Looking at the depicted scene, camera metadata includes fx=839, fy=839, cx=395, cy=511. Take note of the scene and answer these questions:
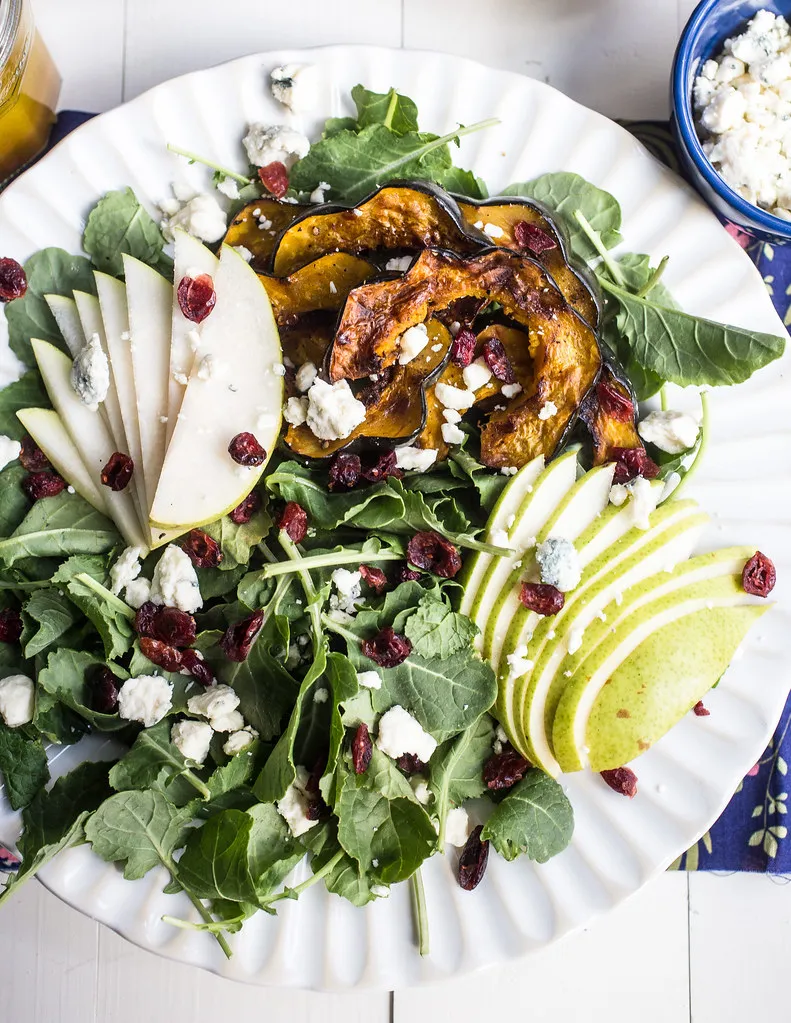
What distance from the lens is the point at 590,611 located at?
68.5 inches

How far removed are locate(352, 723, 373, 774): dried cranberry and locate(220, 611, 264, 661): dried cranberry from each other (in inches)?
11.0

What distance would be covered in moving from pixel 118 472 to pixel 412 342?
661 mm

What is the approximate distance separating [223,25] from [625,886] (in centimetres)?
222

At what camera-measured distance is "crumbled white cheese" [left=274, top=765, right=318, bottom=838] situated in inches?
68.7

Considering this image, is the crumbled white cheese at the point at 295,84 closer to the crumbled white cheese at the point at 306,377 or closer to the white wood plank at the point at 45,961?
the crumbled white cheese at the point at 306,377

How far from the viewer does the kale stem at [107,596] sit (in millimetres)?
1704

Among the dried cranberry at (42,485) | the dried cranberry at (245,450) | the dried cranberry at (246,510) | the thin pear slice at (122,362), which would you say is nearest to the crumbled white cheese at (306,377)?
the dried cranberry at (245,450)

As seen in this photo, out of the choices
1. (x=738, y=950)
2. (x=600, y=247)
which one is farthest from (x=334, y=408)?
(x=738, y=950)

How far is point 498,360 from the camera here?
176cm

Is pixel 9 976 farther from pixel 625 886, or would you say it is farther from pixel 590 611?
pixel 590 611

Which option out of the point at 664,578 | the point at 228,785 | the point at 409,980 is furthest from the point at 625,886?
the point at 228,785

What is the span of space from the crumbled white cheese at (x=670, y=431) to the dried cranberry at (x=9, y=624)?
1399mm

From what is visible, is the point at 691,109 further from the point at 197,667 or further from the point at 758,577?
the point at 197,667

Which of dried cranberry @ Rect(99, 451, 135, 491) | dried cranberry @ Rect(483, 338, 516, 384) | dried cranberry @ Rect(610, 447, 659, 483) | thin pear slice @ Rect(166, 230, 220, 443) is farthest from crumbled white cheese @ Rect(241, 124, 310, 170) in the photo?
dried cranberry @ Rect(610, 447, 659, 483)
